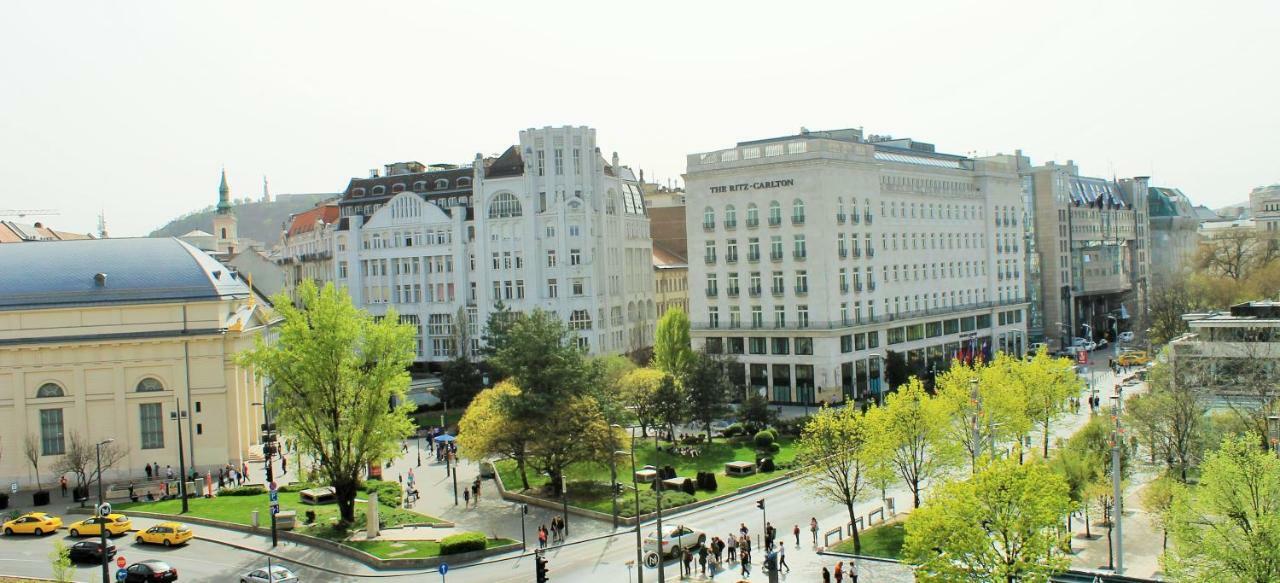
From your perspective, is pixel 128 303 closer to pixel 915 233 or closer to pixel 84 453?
pixel 84 453

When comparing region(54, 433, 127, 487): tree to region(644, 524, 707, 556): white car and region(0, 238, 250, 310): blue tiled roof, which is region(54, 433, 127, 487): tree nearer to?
region(0, 238, 250, 310): blue tiled roof

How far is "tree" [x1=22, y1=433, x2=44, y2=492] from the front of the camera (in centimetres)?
6028

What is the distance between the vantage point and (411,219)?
106m

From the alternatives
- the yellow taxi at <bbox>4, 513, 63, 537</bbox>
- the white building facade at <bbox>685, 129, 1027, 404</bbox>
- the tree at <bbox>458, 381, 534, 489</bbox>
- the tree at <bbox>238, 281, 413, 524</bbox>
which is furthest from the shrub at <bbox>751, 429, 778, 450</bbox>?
the yellow taxi at <bbox>4, 513, 63, 537</bbox>

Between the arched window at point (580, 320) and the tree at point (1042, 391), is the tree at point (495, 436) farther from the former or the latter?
the arched window at point (580, 320)

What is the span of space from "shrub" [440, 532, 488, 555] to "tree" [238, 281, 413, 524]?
6902 mm

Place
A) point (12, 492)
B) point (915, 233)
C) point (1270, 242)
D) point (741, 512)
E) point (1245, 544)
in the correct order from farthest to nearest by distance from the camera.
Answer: point (1270, 242)
point (915, 233)
point (12, 492)
point (741, 512)
point (1245, 544)

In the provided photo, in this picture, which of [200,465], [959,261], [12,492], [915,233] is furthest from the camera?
[959,261]

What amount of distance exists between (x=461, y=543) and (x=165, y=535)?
13212 mm

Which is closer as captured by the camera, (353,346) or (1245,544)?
(1245,544)

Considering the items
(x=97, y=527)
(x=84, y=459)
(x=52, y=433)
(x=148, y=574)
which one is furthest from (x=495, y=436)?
(x=52, y=433)

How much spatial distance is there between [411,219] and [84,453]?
164 ft

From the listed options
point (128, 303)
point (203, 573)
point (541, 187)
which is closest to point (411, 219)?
point (541, 187)

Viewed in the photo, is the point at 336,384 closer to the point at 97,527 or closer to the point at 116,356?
the point at 97,527
